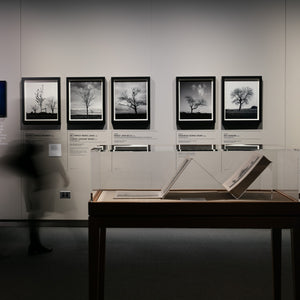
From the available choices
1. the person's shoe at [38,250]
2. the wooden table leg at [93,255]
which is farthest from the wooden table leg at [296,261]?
the person's shoe at [38,250]

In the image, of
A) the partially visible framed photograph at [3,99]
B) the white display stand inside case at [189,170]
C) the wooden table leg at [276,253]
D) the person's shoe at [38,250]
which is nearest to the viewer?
the white display stand inside case at [189,170]

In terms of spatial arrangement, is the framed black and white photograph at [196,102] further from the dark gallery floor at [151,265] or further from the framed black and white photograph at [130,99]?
the dark gallery floor at [151,265]

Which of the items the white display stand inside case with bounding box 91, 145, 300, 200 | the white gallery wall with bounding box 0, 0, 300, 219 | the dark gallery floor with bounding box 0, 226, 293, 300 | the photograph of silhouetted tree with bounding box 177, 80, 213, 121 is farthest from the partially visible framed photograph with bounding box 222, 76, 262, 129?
the white display stand inside case with bounding box 91, 145, 300, 200

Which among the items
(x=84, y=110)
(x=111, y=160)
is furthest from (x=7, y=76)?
(x=111, y=160)

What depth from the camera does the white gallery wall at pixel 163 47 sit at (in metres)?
5.81

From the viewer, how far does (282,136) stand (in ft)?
19.3

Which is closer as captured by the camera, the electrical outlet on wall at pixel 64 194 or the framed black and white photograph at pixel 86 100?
the framed black and white photograph at pixel 86 100

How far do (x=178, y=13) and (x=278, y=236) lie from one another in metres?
3.88

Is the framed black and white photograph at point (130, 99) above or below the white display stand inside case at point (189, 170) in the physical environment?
above

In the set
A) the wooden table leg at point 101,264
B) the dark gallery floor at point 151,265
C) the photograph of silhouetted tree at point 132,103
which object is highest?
the photograph of silhouetted tree at point 132,103

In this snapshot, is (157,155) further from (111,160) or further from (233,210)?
(233,210)

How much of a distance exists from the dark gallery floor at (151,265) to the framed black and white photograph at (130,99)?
5.41ft

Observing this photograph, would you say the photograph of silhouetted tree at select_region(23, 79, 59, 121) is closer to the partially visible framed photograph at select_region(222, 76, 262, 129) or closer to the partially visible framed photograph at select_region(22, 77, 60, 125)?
the partially visible framed photograph at select_region(22, 77, 60, 125)

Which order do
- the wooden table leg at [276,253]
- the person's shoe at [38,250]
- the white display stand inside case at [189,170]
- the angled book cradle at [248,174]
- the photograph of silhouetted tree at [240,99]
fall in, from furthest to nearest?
the photograph of silhouetted tree at [240,99]
the person's shoe at [38,250]
the wooden table leg at [276,253]
the white display stand inside case at [189,170]
the angled book cradle at [248,174]
